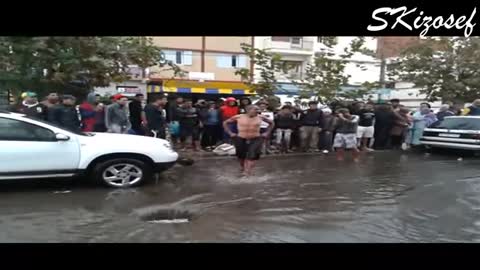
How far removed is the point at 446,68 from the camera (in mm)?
19234

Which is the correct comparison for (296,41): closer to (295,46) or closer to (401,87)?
(295,46)

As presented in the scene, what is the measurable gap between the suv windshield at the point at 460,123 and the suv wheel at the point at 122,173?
30.0 ft

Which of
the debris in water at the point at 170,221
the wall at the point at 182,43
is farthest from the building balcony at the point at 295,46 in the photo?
the debris in water at the point at 170,221

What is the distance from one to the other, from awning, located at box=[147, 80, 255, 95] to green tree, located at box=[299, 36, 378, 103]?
11566 millimetres

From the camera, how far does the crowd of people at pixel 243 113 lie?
10.4 m

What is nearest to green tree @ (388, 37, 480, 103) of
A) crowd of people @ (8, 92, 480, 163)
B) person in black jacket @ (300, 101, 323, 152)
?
crowd of people @ (8, 92, 480, 163)

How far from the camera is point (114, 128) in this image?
1047cm

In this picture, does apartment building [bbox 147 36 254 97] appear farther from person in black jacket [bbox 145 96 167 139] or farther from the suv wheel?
the suv wheel

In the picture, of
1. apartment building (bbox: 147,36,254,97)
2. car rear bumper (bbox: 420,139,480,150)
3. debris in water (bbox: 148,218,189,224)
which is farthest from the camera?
apartment building (bbox: 147,36,254,97)

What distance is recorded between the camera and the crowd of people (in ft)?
34.3

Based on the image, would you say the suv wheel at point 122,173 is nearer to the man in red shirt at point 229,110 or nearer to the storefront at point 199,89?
the man in red shirt at point 229,110
